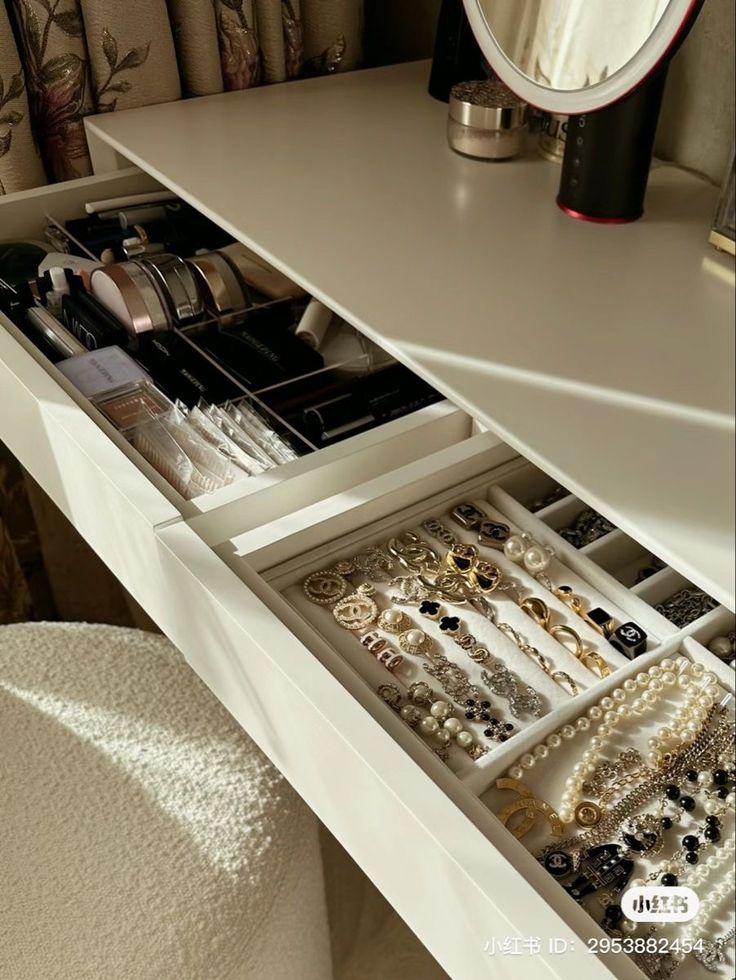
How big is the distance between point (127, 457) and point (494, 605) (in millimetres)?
310

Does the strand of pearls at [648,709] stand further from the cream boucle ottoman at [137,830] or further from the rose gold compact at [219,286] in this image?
the rose gold compact at [219,286]

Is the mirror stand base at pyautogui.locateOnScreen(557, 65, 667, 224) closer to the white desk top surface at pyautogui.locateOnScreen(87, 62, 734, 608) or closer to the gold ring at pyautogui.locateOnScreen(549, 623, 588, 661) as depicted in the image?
the white desk top surface at pyautogui.locateOnScreen(87, 62, 734, 608)

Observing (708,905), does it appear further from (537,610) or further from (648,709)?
(537,610)

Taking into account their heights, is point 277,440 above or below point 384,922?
above

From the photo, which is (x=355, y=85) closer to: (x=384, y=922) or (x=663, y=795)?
(x=663, y=795)

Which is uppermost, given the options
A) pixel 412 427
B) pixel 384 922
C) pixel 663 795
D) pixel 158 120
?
pixel 158 120

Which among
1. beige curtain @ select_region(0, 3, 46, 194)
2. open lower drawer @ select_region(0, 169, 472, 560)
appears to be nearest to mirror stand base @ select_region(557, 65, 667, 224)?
open lower drawer @ select_region(0, 169, 472, 560)

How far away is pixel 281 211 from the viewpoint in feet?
2.75

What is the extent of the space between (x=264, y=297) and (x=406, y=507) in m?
0.34

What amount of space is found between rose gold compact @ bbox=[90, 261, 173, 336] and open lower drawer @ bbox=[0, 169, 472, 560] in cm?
5

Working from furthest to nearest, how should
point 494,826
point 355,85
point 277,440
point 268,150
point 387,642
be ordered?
point 355,85
point 268,150
point 277,440
point 387,642
point 494,826

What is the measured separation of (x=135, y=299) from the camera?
93cm

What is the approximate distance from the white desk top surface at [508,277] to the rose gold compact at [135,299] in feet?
0.32

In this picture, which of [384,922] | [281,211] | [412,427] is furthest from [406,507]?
[384,922]
